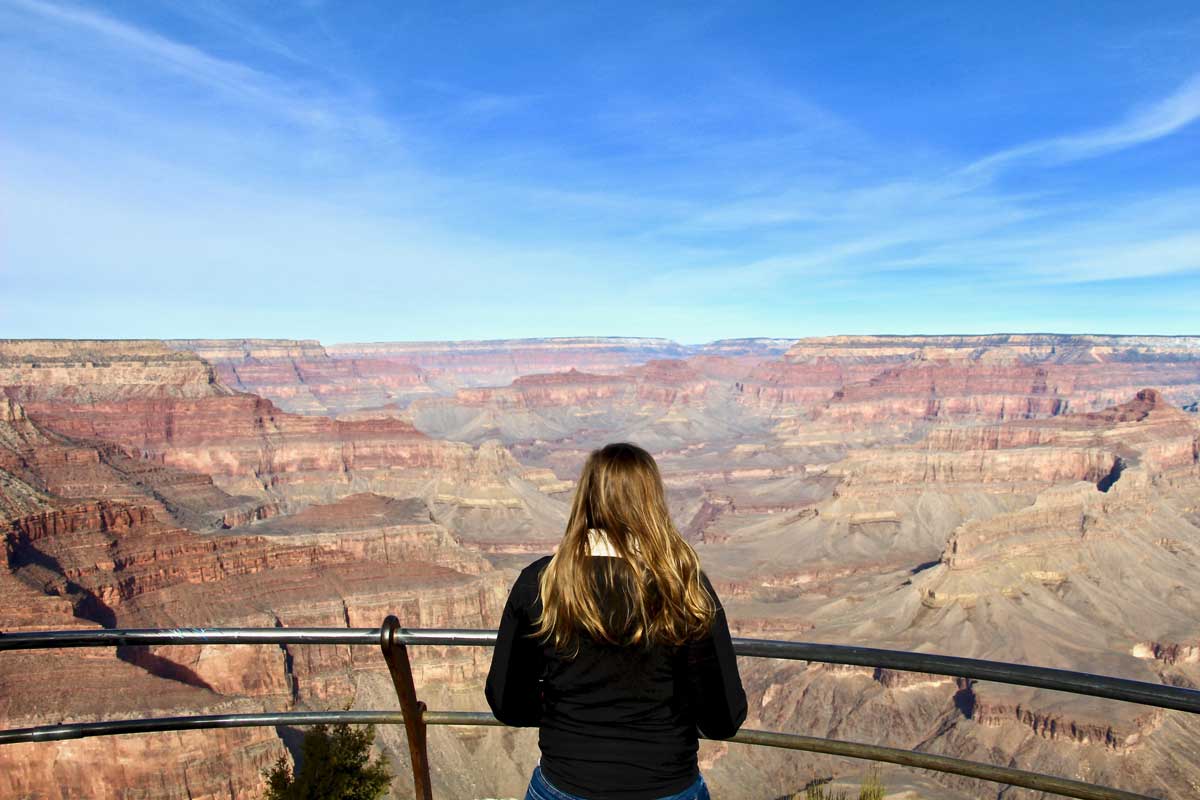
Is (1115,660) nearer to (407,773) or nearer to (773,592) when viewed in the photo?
(773,592)

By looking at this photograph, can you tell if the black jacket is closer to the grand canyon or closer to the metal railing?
the metal railing

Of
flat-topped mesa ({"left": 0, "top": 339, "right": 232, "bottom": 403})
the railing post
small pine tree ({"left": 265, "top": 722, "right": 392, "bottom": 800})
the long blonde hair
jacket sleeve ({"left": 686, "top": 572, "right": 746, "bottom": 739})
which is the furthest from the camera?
flat-topped mesa ({"left": 0, "top": 339, "right": 232, "bottom": 403})

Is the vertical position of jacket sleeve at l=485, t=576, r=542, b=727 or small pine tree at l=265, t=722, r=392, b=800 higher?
jacket sleeve at l=485, t=576, r=542, b=727

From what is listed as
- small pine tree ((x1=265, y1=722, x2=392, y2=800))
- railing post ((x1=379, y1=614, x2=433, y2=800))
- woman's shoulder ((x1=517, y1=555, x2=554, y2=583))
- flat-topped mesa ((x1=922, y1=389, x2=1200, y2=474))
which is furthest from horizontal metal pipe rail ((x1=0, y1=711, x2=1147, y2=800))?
flat-topped mesa ((x1=922, y1=389, x2=1200, y2=474))

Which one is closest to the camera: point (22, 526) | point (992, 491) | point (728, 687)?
point (728, 687)

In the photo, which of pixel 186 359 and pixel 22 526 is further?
pixel 186 359

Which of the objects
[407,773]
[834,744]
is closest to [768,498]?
[407,773]

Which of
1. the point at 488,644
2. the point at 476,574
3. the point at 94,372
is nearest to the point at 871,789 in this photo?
the point at 488,644
